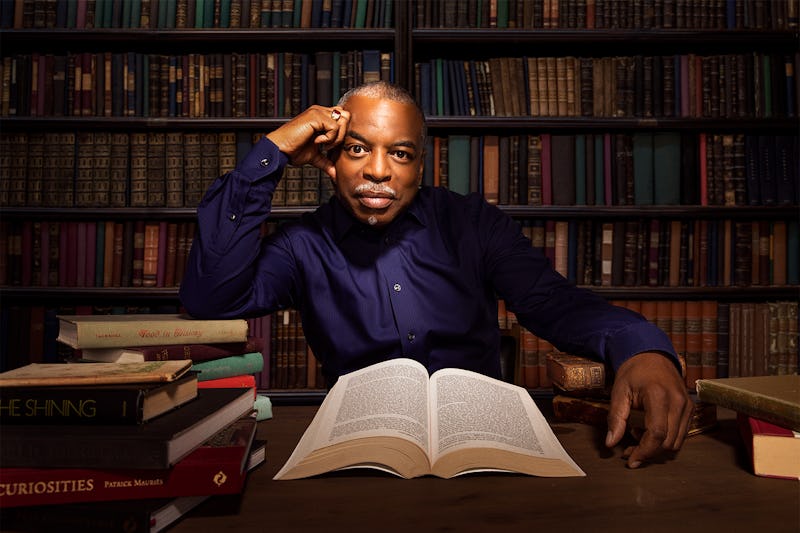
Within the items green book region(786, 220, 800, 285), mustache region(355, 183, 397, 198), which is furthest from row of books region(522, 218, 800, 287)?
mustache region(355, 183, 397, 198)

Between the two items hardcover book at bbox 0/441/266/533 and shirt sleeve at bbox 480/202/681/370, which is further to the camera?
shirt sleeve at bbox 480/202/681/370

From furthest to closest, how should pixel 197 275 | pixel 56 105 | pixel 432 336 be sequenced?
pixel 56 105 → pixel 432 336 → pixel 197 275

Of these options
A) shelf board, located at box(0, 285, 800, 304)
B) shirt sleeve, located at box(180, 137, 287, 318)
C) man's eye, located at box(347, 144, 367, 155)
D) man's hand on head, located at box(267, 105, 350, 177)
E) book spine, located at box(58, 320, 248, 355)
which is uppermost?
man's hand on head, located at box(267, 105, 350, 177)

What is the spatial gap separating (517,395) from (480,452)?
21 centimetres

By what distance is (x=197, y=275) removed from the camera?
1157 mm

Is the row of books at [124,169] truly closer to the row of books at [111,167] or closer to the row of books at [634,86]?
the row of books at [111,167]

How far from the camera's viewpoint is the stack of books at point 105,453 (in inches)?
19.6

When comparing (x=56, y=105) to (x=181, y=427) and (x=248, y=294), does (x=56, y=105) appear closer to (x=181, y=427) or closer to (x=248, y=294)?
(x=248, y=294)

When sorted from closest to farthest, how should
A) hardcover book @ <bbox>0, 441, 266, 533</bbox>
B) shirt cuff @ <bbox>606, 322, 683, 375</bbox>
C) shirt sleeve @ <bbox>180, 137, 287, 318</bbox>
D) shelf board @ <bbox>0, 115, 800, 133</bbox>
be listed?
hardcover book @ <bbox>0, 441, 266, 533</bbox>
shirt cuff @ <bbox>606, 322, 683, 375</bbox>
shirt sleeve @ <bbox>180, 137, 287, 318</bbox>
shelf board @ <bbox>0, 115, 800, 133</bbox>

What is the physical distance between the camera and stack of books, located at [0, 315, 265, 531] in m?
0.50

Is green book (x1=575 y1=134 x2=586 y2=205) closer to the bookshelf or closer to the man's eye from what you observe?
the bookshelf

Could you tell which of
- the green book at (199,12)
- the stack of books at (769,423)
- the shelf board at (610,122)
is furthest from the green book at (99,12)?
the stack of books at (769,423)

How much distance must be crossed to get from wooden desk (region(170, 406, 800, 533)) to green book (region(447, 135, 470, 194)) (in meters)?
1.62

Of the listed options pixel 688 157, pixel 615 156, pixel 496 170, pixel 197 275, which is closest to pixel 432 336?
pixel 197 275
